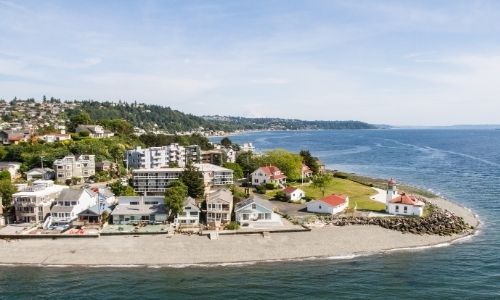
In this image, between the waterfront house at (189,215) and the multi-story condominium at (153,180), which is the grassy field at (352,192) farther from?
the waterfront house at (189,215)

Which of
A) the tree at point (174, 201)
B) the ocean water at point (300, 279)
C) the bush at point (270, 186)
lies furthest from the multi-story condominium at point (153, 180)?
the ocean water at point (300, 279)

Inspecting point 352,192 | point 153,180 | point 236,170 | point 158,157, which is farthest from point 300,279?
point 158,157

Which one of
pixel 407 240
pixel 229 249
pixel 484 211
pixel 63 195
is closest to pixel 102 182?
pixel 63 195

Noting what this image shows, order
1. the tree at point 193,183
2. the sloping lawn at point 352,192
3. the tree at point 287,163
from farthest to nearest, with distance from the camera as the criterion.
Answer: the tree at point 287,163 → the tree at point 193,183 → the sloping lawn at point 352,192

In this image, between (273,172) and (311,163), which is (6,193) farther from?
(311,163)

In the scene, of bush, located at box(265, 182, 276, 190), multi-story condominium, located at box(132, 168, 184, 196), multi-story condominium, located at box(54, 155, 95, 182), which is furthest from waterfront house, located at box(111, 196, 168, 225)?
multi-story condominium, located at box(54, 155, 95, 182)

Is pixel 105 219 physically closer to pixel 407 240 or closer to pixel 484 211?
pixel 407 240
